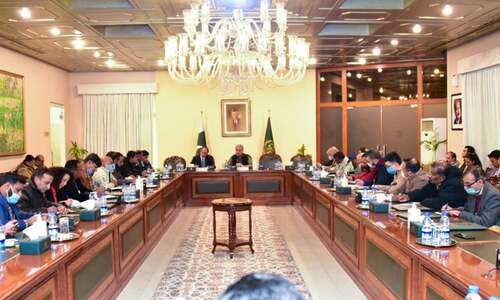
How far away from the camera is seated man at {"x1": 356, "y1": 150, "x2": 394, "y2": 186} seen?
22.1ft

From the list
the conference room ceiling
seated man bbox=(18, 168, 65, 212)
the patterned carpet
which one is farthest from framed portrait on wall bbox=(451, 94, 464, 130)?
seated man bbox=(18, 168, 65, 212)

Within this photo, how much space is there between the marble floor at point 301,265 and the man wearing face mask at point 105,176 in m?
1.23

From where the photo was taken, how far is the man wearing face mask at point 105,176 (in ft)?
23.8

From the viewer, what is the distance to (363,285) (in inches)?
170

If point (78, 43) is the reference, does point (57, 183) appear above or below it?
below

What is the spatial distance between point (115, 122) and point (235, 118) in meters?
3.08

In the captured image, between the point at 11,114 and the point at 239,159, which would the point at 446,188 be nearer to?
the point at 239,159

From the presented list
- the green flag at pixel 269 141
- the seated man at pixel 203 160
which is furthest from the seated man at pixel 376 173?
the green flag at pixel 269 141

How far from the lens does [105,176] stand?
24.7ft

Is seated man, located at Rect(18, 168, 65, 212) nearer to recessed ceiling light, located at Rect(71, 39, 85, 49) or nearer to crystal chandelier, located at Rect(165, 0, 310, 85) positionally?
crystal chandelier, located at Rect(165, 0, 310, 85)

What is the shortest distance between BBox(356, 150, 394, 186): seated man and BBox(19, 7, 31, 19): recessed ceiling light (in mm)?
4976

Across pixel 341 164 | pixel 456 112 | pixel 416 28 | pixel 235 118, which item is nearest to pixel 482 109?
pixel 456 112

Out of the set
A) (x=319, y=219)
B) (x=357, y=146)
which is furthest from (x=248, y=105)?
(x=319, y=219)

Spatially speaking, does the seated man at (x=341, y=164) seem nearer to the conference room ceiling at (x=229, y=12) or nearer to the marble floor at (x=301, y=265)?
the marble floor at (x=301, y=265)
